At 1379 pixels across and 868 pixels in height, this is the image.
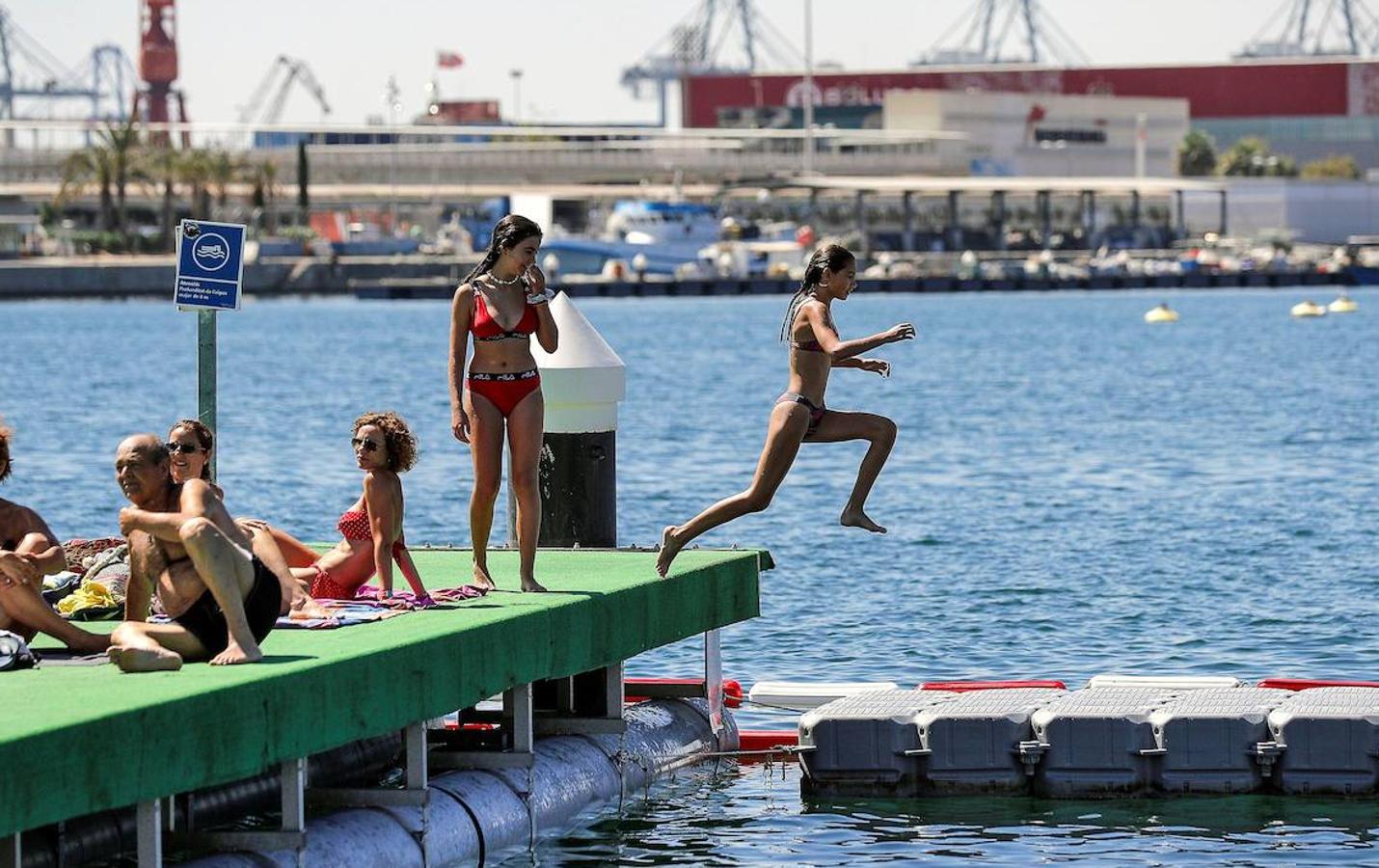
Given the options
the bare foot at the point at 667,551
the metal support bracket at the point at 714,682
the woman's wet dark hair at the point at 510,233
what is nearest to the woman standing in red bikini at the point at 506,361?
the woman's wet dark hair at the point at 510,233

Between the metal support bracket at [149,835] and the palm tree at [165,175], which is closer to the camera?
the metal support bracket at [149,835]

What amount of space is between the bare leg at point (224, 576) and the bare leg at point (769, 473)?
365cm

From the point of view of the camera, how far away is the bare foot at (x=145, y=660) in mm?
10664

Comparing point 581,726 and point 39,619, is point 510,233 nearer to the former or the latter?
point 39,619

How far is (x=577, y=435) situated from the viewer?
54.2 feet

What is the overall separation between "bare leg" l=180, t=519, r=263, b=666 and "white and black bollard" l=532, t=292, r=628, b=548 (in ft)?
18.4

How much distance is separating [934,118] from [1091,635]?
526ft

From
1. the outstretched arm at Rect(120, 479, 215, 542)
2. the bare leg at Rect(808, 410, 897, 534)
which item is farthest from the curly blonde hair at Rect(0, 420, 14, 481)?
the bare leg at Rect(808, 410, 897, 534)

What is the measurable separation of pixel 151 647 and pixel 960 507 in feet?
98.3

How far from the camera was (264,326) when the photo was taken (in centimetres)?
12581

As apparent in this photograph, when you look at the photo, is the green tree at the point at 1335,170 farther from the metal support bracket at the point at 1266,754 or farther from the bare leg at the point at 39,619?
the bare leg at the point at 39,619

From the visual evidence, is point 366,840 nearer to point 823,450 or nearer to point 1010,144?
point 823,450

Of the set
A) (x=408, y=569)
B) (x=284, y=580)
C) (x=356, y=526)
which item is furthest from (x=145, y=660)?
(x=356, y=526)

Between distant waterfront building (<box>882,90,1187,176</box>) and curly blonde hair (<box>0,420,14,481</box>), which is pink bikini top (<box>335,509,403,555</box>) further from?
distant waterfront building (<box>882,90,1187,176</box>)
